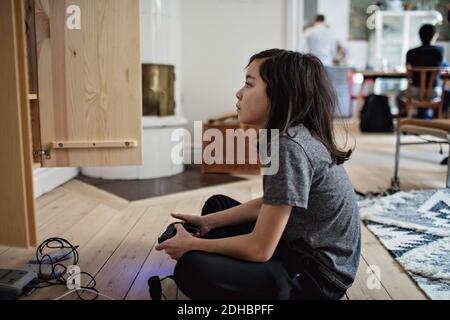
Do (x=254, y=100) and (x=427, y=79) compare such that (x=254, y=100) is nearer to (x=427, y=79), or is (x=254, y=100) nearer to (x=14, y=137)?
(x=14, y=137)

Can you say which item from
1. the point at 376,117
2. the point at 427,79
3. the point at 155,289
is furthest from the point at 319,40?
the point at 155,289

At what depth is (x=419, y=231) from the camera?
1.96 meters

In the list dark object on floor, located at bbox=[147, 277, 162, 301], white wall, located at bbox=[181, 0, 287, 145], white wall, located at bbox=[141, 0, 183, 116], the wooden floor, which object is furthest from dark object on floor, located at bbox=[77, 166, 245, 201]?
dark object on floor, located at bbox=[147, 277, 162, 301]

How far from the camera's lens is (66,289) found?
4.61 ft

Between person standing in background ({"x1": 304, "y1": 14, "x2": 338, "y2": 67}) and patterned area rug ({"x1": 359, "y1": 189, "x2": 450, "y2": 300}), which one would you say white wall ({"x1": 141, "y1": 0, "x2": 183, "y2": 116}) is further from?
person standing in background ({"x1": 304, "y1": 14, "x2": 338, "y2": 67})

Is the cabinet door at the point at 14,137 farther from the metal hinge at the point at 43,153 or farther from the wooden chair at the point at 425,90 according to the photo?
the wooden chair at the point at 425,90

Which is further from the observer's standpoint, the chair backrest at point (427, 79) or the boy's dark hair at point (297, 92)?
the chair backrest at point (427, 79)

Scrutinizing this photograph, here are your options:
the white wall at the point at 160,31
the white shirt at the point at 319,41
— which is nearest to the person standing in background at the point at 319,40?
the white shirt at the point at 319,41

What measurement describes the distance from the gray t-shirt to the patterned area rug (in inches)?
13.5

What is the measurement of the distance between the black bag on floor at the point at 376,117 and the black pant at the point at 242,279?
181 inches

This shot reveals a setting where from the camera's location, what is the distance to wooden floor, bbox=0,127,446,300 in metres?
1.45

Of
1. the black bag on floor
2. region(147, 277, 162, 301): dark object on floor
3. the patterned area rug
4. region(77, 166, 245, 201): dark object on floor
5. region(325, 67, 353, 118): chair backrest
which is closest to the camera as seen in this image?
region(147, 277, 162, 301): dark object on floor

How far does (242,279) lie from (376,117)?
484cm

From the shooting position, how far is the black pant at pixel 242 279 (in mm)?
1126
